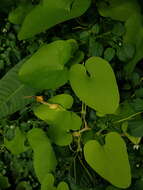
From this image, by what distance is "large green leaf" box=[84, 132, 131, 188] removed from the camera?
3.34 feet

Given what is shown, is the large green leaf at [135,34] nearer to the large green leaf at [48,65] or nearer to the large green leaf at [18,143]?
the large green leaf at [48,65]

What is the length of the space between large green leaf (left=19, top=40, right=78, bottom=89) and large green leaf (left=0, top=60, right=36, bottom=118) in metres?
0.13

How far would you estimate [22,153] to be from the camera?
4.50 ft

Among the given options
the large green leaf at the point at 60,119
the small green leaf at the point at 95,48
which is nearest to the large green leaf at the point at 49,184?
the large green leaf at the point at 60,119

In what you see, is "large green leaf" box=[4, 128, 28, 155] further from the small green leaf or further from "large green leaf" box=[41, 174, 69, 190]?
the small green leaf

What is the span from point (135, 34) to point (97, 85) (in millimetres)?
232

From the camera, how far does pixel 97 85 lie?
40.9 inches

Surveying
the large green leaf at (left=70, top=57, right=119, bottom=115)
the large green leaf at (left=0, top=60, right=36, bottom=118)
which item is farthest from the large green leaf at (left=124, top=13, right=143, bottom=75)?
the large green leaf at (left=0, top=60, right=36, bottom=118)

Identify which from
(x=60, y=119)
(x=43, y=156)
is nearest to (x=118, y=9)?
(x=60, y=119)

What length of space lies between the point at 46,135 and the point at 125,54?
0.35 metres

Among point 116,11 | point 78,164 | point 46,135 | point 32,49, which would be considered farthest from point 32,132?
point 116,11

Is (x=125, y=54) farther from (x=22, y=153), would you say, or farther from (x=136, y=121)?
(x=22, y=153)

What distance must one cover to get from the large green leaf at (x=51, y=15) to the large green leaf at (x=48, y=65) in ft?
0.21

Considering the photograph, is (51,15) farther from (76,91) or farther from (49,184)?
(49,184)
